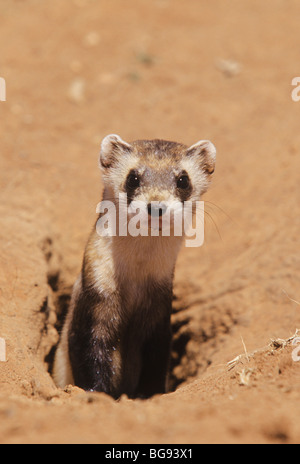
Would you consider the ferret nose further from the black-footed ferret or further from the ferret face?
the black-footed ferret

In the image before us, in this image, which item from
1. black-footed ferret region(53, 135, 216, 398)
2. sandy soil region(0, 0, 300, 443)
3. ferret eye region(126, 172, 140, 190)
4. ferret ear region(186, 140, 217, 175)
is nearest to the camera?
sandy soil region(0, 0, 300, 443)

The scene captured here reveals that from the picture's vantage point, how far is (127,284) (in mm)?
4457

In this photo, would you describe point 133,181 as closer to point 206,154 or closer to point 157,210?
point 157,210

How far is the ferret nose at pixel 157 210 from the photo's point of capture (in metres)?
3.79

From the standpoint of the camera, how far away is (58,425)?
2.50 m

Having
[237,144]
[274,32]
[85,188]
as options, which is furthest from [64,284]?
[274,32]

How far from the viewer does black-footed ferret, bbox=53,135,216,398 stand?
4336mm

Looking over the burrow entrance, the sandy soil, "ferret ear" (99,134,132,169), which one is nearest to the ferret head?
"ferret ear" (99,134,132,169)

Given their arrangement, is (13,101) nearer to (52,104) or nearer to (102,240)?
(52,104)

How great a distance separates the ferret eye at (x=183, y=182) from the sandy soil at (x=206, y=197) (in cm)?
133

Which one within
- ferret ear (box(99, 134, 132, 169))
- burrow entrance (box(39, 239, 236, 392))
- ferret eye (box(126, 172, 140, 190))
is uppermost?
ferret ear (box(99, 134, 132, 169))

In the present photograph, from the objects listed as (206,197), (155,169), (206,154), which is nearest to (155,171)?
(155,169)

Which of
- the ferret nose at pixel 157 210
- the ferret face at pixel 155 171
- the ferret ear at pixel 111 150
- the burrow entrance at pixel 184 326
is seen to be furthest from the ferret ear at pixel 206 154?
the burrow entrance at pixel 184 326
